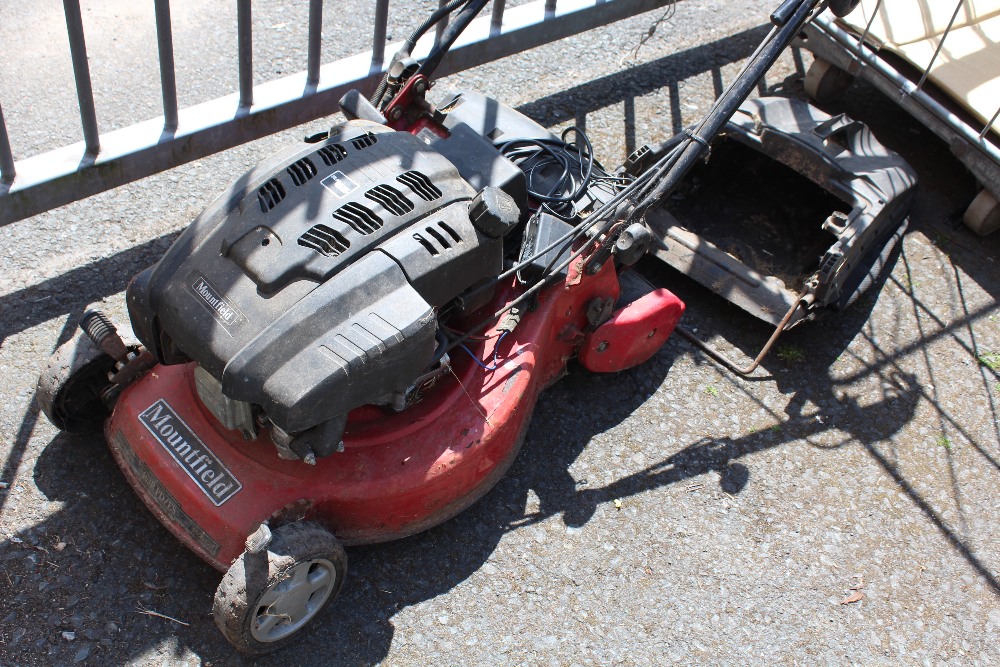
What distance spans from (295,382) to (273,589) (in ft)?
1.94

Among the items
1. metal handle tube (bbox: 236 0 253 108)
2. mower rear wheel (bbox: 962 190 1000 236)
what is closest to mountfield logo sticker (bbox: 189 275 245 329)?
metal handle tube (bbox: 236 0 253 108)

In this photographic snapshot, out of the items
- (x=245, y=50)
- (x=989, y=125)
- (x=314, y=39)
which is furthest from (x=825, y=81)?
(x=245, y=50)

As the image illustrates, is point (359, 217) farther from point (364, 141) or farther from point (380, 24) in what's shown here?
point (380, 24)

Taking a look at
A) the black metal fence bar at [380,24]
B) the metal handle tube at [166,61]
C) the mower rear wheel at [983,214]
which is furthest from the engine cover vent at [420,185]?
the mower rear wheel at [983,214]

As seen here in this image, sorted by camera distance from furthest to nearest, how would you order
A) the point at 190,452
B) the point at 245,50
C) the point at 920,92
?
the point at 920,92
the point at 245,50
the point at 190,452

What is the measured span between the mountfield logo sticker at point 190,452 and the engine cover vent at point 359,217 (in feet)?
2.54

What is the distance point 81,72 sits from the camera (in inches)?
135

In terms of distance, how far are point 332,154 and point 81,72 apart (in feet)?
3.79

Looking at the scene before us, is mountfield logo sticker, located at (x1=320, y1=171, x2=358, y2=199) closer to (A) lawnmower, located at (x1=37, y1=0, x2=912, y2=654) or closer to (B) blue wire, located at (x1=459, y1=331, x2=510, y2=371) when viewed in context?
(A) lawnmower, located at (x1=37, y1=0, x2=912, y2=654)

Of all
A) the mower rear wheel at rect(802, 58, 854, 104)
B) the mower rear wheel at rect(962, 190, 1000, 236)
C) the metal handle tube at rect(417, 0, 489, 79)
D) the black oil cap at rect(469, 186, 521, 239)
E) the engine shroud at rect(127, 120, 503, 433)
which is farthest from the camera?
the mower rear wheel at rect(802, 58, 854, 104)

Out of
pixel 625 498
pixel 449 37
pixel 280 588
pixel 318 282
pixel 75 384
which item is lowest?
pixel 625 498

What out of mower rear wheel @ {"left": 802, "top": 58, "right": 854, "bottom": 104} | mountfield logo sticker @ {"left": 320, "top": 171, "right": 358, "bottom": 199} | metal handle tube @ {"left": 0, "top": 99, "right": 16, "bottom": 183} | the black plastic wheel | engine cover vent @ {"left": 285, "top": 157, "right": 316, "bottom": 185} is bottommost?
the black plastic wheel

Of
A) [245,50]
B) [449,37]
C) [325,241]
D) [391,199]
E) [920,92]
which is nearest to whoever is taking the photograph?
[325,241]

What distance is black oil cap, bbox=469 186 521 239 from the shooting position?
272 cm
